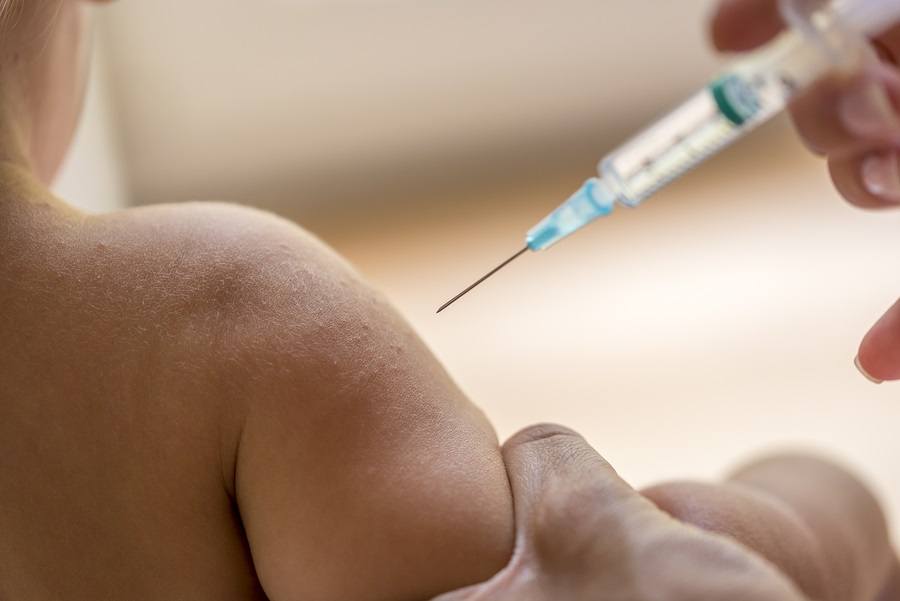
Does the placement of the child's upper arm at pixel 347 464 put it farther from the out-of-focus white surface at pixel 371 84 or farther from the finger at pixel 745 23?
the out-of-focus white surface at pixel 371 84

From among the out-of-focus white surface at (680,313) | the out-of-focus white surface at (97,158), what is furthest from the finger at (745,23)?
the out-of-focus white surface at (97,158)

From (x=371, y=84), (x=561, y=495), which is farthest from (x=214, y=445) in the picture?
(x=371, y=84)

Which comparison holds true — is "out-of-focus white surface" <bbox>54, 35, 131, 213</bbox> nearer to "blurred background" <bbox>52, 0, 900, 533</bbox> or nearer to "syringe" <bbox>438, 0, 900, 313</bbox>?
"blurred background" <bbox>52, 0, 900, 533</bbox>

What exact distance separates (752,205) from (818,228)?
13 centimetres

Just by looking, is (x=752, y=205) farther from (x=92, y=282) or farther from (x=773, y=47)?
(x=92, y=282)

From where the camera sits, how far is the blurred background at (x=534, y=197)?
1.39m

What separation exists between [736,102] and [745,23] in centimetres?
5

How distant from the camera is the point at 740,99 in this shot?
644 millimetres

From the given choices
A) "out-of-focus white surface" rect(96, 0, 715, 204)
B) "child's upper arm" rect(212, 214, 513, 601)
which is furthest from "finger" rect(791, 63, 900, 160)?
"out-of-focus white surface" rect(96, 0, 715, 204)

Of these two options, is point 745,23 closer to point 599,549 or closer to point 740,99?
point 740,99

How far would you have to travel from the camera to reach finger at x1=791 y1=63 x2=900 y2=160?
58cm

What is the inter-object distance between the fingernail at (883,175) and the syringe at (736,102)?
58 mm

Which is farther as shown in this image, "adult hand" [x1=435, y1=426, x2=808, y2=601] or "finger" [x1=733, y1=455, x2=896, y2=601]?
"finger" [x1=733, y1=455, x2=896, y2=601]

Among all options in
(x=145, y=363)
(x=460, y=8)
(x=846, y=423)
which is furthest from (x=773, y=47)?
(x=460, y=8)
